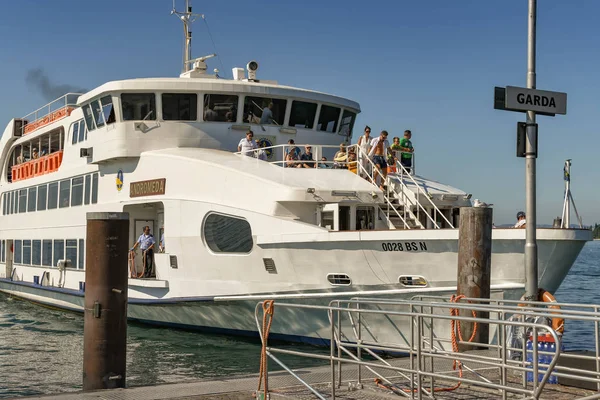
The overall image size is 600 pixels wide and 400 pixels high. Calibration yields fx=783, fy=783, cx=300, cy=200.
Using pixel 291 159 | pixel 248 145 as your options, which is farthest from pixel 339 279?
pixel 248 145

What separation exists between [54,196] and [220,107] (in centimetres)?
703

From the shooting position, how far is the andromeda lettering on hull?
16234mm

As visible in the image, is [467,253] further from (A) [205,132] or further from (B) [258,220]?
(A) [205,132]

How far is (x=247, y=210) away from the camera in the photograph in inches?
560

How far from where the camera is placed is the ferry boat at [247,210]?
1250 centimetres

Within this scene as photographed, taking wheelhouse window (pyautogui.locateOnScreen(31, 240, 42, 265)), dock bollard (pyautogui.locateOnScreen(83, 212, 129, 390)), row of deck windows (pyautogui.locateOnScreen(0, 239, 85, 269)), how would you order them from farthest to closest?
wheelhouse window (pyautogui.locateOnScreen(31, 240, 42, 265)) < row of deck windows (pyautogui.locateOnScreen(0, 239, 85, 269)) < dock bollard (pyautogui.locateOnScreen(83, 212, 129, 390))

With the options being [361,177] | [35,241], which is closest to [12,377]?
[361,177]

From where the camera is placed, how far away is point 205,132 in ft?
56.6

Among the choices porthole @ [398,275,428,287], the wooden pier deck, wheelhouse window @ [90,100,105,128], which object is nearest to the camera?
the wooden pier deck

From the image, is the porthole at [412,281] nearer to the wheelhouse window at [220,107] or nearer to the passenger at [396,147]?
the passenger at [396,147]

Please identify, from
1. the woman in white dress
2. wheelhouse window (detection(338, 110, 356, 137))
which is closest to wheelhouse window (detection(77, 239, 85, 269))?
wheelhouse window (detection(338, 110, 356, 137))

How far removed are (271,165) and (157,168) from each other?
2.55 m

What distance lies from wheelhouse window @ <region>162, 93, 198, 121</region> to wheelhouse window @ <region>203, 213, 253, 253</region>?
3.09 metres

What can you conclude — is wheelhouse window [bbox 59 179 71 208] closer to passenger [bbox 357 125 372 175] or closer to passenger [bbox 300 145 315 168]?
passenger [bbox 300 145 315 168]
